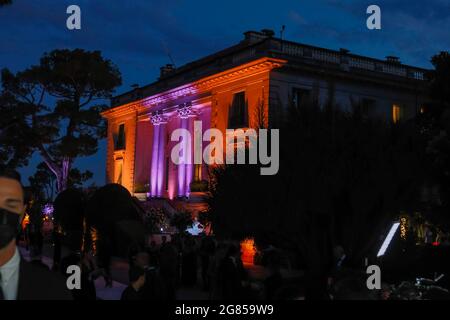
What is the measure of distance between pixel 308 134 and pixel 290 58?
14196 mm

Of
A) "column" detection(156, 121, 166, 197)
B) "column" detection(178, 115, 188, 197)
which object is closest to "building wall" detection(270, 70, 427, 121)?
"column" detection(178, 115, 188, 197)

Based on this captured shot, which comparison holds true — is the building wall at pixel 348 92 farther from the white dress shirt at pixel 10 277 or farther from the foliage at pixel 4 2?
the white dress shirt at pixel 10 277

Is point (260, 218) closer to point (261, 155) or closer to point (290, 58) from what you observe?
point (261, 155)

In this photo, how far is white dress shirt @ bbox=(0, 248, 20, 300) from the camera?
8.79 feet

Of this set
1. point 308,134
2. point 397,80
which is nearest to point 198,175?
point 397,80

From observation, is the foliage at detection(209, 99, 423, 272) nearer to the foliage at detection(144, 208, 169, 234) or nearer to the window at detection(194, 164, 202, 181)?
the foliage at detection(144, 208, 169, 234)

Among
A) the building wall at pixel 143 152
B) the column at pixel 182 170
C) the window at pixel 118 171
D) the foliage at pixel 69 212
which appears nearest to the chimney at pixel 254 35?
the column at pixel 182 170

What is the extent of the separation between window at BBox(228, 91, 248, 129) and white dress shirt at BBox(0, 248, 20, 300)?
2778 cm

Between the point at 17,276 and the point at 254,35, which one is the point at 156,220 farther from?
the point at 17,276

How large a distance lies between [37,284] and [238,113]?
28.7 meters

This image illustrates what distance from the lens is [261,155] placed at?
53.9 ft

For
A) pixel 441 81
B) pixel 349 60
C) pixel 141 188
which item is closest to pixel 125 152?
pixel 141 188

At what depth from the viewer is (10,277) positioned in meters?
2.69

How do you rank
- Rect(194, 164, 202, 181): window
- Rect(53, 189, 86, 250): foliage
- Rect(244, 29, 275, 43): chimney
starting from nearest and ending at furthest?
Rect(53, 189, 86, 250): foliage, Rect(244, 29, 275, 43): chimney, Rect(194, 164, 202, 181): window
